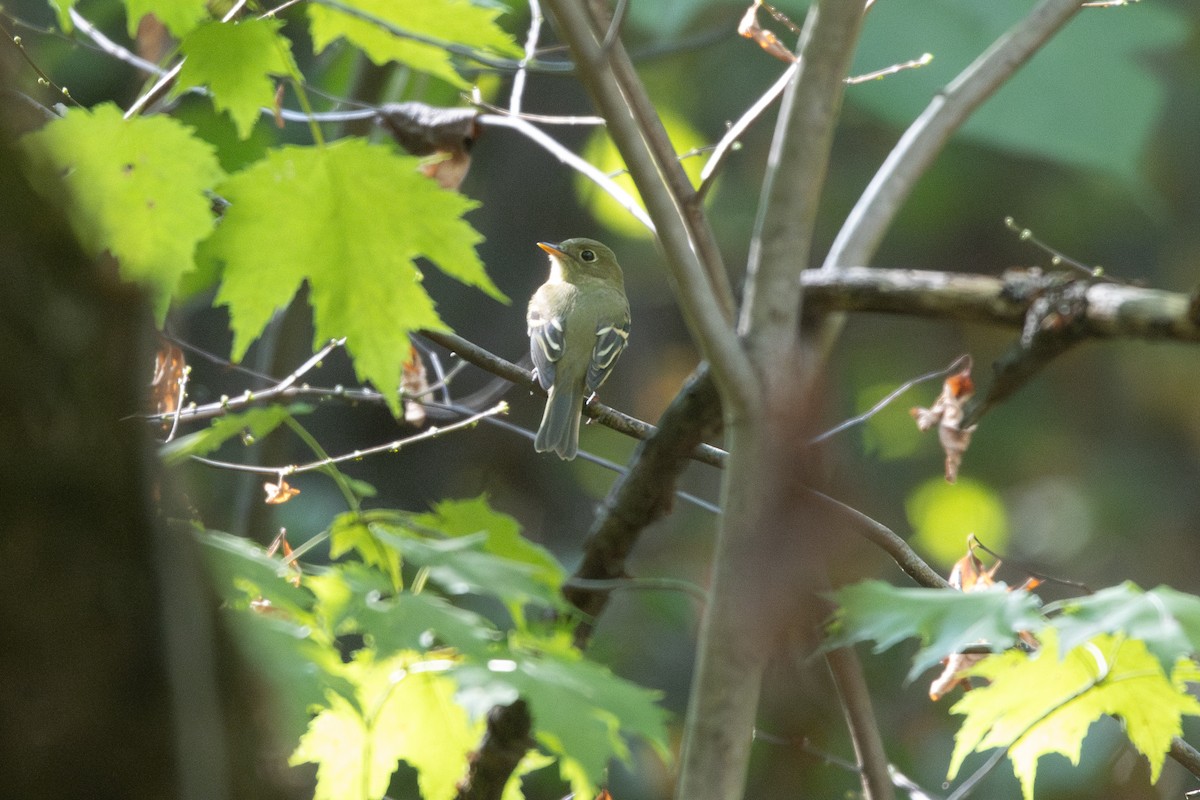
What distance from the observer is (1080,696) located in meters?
1.64

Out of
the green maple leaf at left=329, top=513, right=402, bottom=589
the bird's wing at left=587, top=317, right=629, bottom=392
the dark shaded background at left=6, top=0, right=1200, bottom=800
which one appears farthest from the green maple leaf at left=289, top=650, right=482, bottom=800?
the bird's wing at left=587, top=317, right=629, bottom=392

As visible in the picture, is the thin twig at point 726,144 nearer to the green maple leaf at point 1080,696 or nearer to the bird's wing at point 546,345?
the green maple leaf at point 1080,696

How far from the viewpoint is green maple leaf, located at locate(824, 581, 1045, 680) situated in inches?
51.9

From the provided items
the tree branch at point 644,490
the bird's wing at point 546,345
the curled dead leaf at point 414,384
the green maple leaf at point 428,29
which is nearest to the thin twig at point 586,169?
the tree branch at point 644,490

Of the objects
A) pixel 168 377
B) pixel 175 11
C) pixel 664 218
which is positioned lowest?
pixel 168 377

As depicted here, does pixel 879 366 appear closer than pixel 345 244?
No

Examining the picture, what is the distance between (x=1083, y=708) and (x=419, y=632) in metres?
1.01

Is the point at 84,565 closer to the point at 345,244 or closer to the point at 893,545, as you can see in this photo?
the point at 345,244

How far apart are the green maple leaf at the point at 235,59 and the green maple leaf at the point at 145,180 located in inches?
4.4

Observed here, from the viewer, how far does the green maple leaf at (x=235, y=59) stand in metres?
1.83

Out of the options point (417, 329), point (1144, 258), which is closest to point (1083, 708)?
point (417, 329)

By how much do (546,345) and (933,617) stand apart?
9.61ft

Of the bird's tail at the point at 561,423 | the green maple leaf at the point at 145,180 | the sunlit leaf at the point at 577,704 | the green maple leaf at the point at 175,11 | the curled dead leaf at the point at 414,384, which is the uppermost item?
the green maple leaf at the point at 175,11

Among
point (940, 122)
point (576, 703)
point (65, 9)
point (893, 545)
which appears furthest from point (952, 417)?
point (65, 9)
